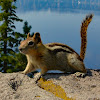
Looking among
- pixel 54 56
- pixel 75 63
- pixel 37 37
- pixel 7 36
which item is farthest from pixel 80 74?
pixel 7 36

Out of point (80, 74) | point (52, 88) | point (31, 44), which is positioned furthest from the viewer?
point (80, 74)

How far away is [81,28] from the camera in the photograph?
529 centimetres

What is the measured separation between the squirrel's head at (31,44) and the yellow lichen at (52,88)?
0.82 meters

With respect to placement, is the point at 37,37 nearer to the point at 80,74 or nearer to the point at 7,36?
the point at 80,74

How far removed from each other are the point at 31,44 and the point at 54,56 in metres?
0.86

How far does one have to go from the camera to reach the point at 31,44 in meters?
4.55

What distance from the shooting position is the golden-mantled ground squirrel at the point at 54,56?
15.3 feet

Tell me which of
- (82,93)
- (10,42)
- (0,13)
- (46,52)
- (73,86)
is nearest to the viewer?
(82,93)

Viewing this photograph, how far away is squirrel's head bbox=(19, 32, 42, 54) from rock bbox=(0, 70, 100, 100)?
0.68 metres

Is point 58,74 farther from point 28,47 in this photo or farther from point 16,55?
point 16,55

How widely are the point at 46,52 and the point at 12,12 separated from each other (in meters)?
11.7

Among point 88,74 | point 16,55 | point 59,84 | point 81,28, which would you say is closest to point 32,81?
point 59,84

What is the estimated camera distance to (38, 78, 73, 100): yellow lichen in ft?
12.5

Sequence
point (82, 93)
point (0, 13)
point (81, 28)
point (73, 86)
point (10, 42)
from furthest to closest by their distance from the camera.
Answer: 1. point (10, 42)
2. point (0, 13)
3. point (81, 28)
4. point (73, 86)
5. point (82, 93)
